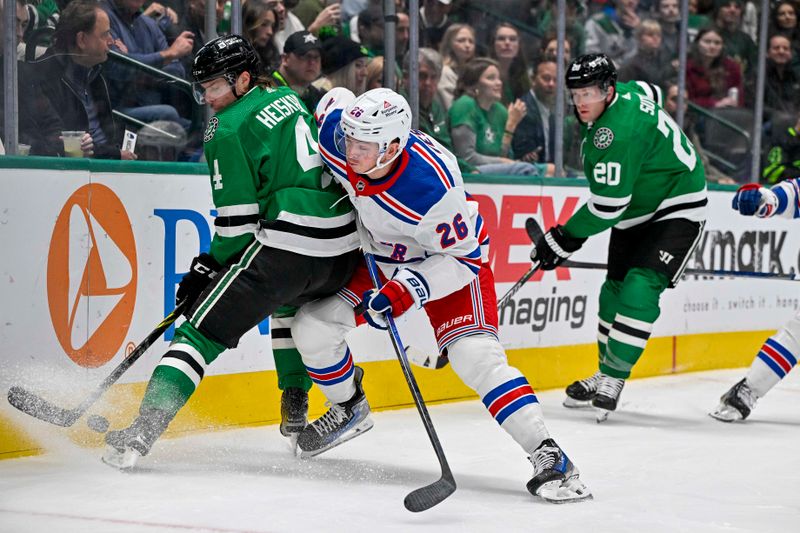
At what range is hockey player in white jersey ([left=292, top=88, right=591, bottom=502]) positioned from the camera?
290 cm

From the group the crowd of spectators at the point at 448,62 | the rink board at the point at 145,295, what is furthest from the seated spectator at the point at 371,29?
the rink board at the point at 145,295

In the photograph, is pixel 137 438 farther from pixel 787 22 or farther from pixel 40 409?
pixel 787 22

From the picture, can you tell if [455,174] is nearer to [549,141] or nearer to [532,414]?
[532,414]

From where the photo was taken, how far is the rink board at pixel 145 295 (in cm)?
341

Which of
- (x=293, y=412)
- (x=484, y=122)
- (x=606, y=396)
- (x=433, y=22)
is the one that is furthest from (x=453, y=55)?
(x=293, y=412)

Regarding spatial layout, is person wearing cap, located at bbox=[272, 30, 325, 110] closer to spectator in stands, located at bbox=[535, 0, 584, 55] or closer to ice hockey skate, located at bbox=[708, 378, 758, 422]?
spectator in stands, located at bbox=[535, 0, 584, 55]

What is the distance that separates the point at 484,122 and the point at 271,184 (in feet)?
6.41

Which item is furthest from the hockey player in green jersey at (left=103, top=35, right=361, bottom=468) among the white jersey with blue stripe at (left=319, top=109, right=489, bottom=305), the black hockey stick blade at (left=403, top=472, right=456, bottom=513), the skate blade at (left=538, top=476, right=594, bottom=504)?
the skate blade at (left=538, top=476, right=594, bottom=504)

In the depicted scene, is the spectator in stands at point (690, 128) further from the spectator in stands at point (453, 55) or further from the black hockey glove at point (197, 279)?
the black hockey glove at point (197, 279)

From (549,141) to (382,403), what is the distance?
1575 millimetres

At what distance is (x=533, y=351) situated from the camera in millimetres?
4949

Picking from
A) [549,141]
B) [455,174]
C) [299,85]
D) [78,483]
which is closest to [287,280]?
[455,174]

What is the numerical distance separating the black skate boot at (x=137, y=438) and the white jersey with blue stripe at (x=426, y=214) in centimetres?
77

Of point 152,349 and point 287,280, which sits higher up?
point 287,280
